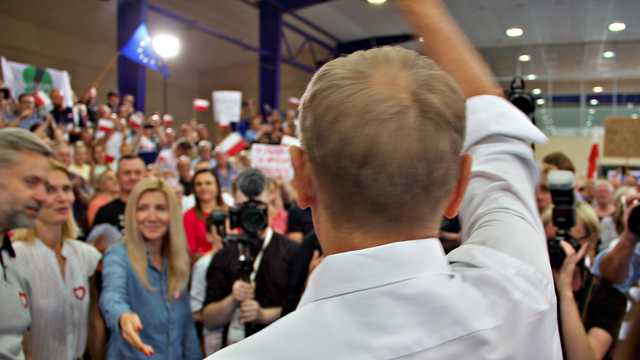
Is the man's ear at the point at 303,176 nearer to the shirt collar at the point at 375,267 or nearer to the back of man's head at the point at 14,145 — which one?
the shirt collar at the point at 375,267

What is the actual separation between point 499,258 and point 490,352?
12 centimetres

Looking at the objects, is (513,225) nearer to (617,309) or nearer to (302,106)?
(302,106)

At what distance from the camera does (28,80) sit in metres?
6.12

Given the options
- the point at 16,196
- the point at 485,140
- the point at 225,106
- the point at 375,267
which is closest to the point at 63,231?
the point at 16,196

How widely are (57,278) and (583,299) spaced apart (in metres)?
1.96

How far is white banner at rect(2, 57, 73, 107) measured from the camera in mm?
6003

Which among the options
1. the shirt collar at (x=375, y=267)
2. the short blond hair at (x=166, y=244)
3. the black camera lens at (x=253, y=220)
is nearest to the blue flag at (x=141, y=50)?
the short blond hair at (x=166, y=244)

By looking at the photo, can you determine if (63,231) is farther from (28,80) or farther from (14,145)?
(28,80)

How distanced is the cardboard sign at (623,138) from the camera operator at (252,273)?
2486 mm

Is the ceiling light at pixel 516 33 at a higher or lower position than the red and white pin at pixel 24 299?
higher

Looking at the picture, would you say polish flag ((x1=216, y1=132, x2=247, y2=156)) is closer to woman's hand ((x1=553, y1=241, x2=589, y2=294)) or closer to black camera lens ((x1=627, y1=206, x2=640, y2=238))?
black camera lens ((x1=627, y1=206, x2=640, y2=238))

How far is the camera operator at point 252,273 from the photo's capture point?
2295 millimetres

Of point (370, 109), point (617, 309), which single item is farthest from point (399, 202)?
point (617, 309)

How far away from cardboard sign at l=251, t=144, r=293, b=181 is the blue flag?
2.92 metres
